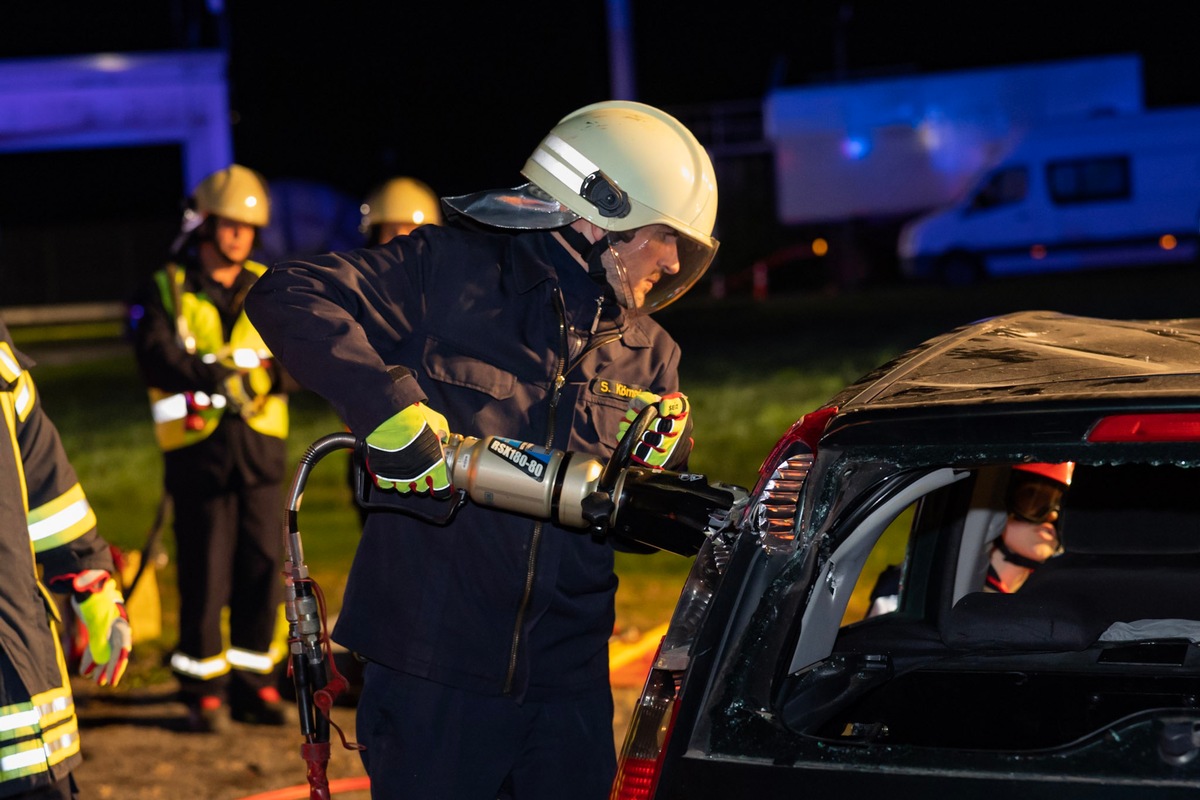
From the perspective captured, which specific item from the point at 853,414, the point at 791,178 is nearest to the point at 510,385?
the point at 853,414

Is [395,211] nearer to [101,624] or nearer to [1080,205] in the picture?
[101,624]

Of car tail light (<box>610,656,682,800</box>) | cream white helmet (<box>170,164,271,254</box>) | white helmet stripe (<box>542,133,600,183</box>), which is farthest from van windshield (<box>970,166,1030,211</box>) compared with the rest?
car tail light (<box>610,656,682,800</box>)

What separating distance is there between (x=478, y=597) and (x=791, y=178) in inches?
1118

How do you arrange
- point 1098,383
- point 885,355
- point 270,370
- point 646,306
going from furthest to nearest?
point 885,355, point 270,370, point 646,306, point 1098,383

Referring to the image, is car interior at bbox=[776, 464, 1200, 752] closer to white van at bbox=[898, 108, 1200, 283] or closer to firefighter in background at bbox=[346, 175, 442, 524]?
firefighter in background at bbox=[346, 175, 442, 524]

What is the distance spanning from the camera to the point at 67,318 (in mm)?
34000

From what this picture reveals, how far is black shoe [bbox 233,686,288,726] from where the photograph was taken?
586 centimetres

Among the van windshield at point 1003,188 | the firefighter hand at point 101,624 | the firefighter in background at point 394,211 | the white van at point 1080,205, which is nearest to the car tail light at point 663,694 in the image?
the firefighter hand at point 101,624

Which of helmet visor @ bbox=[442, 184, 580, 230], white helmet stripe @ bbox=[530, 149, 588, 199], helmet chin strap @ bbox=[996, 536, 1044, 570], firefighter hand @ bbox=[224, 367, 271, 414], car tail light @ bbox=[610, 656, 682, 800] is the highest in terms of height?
white helmet stripe @ bbox=[530, 149, 588, 199]

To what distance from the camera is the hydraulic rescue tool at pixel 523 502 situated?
2.73m

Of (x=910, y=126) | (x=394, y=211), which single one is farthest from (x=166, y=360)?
(x=910, y=126)

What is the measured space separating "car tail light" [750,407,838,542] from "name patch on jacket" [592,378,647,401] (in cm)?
85

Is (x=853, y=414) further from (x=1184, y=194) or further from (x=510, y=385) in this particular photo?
(x=1184, y=194)

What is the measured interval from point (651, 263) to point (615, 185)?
190 mm
